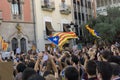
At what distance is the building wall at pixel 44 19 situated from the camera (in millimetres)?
34438

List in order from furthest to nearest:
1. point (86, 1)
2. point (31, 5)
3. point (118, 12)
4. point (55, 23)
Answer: point (86, 1)
point (118, 12)
point (55, 23)
point (31, 5)

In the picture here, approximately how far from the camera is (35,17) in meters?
34.3

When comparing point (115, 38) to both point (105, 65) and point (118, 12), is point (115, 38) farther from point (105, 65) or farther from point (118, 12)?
point (105, 65)

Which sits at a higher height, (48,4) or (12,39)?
(48,4)

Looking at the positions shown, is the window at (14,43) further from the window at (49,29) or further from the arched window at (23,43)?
the window at (49,29)

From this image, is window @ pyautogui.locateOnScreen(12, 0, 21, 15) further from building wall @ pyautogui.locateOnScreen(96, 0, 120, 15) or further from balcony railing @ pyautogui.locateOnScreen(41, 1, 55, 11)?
building wall @ pyautogui.locateOnScreen(96, 0, 120, 15)

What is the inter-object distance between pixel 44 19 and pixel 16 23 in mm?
4058

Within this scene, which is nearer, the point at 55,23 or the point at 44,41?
the point at 44,41

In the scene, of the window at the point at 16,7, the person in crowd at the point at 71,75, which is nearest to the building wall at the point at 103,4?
the window at the point at 16,7

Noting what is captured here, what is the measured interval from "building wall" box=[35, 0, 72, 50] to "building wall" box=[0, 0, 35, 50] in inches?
26.7

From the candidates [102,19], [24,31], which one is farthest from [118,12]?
[24,31]

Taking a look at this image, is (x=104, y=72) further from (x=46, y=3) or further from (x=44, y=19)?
(x=46, y=3)

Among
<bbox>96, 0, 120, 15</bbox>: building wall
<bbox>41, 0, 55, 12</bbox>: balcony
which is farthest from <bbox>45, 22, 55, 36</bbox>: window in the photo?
<bbox>96, 0, 120, 15</bbox>: building wall

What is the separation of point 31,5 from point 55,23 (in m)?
3.95
